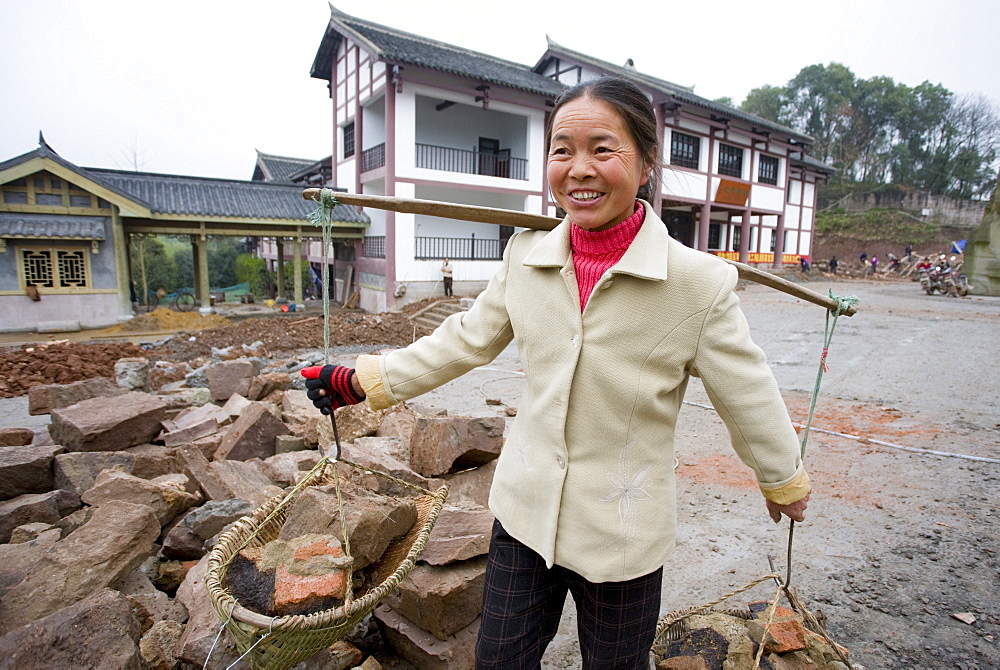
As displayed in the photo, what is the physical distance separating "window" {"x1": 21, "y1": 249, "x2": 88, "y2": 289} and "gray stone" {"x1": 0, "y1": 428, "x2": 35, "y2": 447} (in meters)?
9.32

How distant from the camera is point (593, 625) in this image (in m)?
1.39

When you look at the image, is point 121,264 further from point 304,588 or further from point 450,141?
point 304,588

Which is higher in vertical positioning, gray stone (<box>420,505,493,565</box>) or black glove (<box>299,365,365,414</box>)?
black glove (<box>299,365,365,414</box>)

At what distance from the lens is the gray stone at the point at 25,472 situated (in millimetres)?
2883

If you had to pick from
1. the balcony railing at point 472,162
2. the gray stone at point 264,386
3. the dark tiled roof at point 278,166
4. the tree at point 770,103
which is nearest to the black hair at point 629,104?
the gray stone at point 264,386

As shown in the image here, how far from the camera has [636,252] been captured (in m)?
1.30

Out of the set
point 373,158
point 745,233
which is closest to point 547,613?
point 373,158

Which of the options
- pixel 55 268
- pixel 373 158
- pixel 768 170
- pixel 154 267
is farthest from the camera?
pixel 768 170

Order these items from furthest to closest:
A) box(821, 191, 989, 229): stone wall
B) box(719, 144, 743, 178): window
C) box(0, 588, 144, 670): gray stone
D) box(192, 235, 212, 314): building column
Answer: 1. box(821, 191, 989, 229): stone wall
2. box(719, 144, 743, 178): window
3. box(192, 235, 212, 314): building column
4. box(0, 588, 144, 670): gray stone

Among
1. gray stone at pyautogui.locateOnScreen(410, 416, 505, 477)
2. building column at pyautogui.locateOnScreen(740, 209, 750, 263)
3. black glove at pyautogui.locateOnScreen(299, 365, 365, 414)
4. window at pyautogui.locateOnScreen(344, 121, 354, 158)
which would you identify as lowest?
gray stone at pyautogui.locateOnScreen(410, 416, 505, 477)

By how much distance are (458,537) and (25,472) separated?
2.47 metres

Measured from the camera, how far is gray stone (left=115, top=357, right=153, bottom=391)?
6055 mm

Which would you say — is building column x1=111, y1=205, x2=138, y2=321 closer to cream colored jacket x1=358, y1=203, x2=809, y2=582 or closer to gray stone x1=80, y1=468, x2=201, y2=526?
gray stone x1=80, y1=468, x2=201, y2=526

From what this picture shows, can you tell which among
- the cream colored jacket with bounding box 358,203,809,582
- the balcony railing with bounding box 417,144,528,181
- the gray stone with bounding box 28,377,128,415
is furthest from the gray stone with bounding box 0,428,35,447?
the balcony railing with bounding box 417,144,528,181
